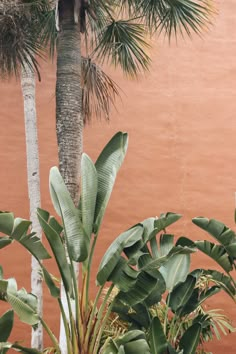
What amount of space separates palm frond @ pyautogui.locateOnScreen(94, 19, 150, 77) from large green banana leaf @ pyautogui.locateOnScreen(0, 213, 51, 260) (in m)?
3.55

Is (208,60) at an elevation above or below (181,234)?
above

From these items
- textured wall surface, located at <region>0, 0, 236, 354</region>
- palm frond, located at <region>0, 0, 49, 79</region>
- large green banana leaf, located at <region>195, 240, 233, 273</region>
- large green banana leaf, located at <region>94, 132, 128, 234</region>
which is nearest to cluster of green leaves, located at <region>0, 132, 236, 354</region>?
large green banana leaf, located at <region>94, 132, 128, 234</region>

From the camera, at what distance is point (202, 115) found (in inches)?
470

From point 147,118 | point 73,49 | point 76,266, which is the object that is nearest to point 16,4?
point 73,49

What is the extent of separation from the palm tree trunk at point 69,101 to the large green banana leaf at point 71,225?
84 centimetres

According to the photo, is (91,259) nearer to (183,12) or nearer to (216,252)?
(216,252)

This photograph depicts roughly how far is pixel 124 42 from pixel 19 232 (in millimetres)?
4102

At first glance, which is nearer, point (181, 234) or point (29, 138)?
point (29, 138)

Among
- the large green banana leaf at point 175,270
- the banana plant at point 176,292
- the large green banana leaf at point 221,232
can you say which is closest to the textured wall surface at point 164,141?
the banana plant at point 176,292

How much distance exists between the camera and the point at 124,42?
9.95 metres

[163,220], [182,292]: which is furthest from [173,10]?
[182,292]

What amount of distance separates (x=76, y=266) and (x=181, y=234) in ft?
12.7

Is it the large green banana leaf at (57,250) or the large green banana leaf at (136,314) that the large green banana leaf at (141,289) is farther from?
the large green banana leaf at (136,314)

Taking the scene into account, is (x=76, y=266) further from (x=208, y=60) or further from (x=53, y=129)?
(x=208, y=60)
